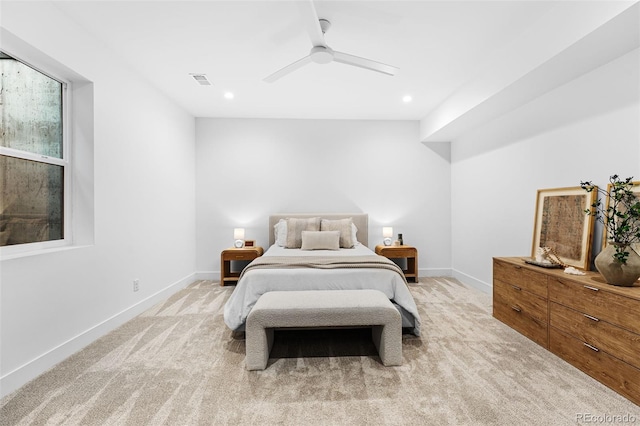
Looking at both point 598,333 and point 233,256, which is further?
point 233,256

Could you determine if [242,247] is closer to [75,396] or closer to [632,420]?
[75,396]

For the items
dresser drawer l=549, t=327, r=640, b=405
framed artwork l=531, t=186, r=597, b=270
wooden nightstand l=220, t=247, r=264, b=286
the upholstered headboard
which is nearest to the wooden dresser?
dresser drawer l=549, t=327, r=640, b=405

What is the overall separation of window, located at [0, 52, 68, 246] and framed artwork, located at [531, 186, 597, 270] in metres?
4.30

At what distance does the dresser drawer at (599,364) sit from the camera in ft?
5.85

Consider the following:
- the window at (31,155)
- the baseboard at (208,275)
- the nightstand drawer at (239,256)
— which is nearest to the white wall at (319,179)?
the baseboard at (208,275)

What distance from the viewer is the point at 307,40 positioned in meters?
2.80

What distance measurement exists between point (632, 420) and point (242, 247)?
431cm

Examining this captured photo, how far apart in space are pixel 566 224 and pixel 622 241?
0.70 metres

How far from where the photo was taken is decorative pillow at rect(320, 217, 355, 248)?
175 inches

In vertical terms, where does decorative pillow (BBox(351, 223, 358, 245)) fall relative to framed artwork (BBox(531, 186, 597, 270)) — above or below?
below

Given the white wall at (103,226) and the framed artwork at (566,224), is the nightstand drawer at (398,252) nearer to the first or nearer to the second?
the framed artwork at (566,224)

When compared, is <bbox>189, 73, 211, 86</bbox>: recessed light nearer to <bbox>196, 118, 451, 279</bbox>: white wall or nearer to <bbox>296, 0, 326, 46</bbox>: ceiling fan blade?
<bbox>196, 118, 451, 279</bbox>: white wall

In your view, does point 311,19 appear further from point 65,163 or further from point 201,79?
point 65,163

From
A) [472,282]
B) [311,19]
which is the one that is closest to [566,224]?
[472,282]
